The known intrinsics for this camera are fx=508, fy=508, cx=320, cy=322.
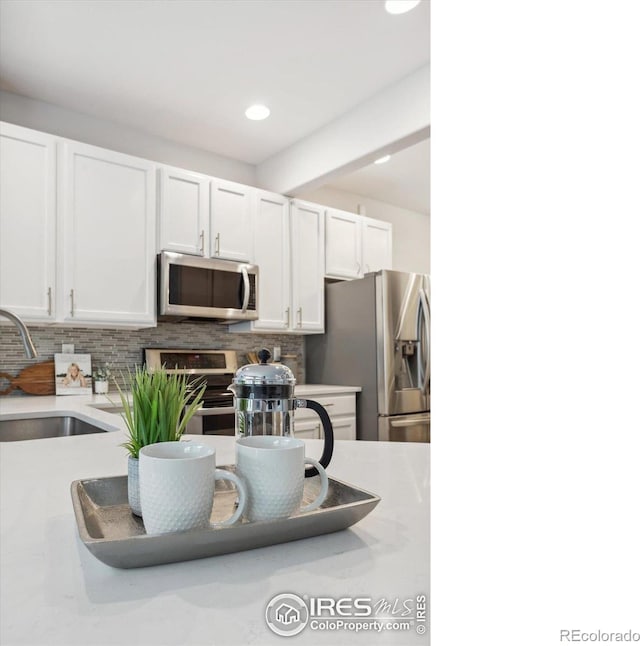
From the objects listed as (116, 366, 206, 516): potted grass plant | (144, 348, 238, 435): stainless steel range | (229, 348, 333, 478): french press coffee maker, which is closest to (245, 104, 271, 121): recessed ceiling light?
(144, 348, 238, 435): stainless steel range

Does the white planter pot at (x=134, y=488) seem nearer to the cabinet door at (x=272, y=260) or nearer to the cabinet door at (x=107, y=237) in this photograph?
the cabinet door at (x=107, y=237)

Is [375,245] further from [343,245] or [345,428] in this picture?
[345,428]

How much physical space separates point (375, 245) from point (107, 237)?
221 cm

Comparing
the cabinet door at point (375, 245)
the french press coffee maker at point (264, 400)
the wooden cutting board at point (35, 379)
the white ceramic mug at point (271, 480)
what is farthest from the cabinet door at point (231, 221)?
the white ceramic mug at point (271, 480)

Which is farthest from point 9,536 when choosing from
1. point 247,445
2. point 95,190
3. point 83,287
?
point 95,190

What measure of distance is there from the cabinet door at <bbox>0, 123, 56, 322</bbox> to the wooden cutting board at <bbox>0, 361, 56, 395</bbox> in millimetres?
459

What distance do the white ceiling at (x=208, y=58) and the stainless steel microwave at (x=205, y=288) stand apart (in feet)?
2.99

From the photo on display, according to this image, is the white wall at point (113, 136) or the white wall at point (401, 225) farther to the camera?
the white wall at point (401, 225)

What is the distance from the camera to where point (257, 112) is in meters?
3.16

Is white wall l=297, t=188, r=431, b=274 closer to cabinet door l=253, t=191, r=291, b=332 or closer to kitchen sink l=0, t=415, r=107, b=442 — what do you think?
cabinet door l=253, t=191, r=291, b=332

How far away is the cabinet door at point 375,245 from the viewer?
4254mm

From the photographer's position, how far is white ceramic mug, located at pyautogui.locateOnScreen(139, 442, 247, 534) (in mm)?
533

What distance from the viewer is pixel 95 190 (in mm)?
2906
